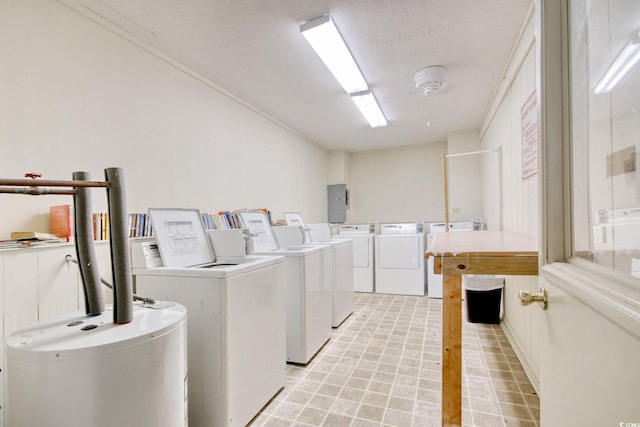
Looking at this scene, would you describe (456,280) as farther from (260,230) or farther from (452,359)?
(260,230)

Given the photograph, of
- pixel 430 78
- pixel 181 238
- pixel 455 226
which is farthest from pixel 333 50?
pixel 455 226

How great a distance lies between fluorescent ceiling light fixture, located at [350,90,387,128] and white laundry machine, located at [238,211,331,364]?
5.83ft

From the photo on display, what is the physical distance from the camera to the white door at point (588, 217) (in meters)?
0.48

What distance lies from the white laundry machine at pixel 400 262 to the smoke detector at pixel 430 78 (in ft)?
7.75

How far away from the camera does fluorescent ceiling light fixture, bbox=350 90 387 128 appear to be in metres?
3.19

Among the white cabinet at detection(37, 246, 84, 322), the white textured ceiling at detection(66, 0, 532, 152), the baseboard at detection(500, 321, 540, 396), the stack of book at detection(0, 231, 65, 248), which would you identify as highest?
the white textured ceiling at detection(66, 0, 532, 152)

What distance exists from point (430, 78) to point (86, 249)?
9.54ft

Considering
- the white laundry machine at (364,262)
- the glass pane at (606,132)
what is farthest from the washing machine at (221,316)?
the white laundry machine at (364,262)

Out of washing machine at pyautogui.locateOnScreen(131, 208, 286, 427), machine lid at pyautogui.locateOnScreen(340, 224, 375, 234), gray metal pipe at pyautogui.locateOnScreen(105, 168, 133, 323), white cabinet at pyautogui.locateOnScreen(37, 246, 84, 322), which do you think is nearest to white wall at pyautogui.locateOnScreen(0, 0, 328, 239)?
white cabinet at pyautogui.locateOnScreen(37, 246, 84, 322)

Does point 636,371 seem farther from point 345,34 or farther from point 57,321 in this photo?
point 345,34

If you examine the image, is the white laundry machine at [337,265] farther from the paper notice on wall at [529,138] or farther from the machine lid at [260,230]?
the paper notice on wall at [529,138]

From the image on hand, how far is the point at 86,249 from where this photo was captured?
1.13 metres

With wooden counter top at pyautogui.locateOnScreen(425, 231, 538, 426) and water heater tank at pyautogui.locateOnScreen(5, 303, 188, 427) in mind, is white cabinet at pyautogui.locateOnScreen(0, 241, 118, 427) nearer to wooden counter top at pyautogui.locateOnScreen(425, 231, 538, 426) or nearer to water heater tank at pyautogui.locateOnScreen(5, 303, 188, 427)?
water heater tank at pyautogui.locateOnScreen(5, 303, 188, 427)

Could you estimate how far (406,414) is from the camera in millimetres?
1735
